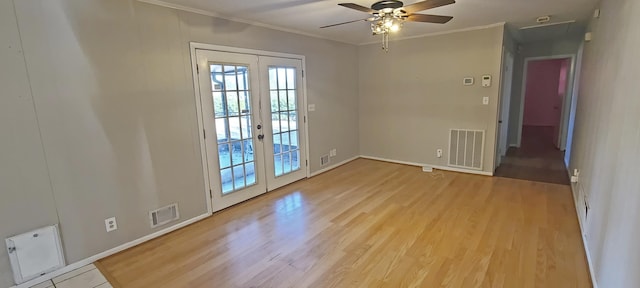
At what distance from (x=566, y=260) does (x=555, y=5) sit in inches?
107

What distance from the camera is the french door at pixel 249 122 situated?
3520mm

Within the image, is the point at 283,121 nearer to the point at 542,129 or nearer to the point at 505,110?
the point at 505,110

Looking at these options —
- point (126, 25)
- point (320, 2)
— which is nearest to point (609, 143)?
point (320, 2)

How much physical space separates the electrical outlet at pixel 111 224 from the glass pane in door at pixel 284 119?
6.81ft

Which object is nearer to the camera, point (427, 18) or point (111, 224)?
point (111, 224)

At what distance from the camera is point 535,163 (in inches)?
214

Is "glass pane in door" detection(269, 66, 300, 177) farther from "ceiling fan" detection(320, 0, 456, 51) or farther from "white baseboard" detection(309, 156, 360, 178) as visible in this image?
"ceiling fan" detection(320, 0, 456, 51)

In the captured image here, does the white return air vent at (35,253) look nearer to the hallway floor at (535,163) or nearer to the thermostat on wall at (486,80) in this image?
the thermostat on wall at (486,80)

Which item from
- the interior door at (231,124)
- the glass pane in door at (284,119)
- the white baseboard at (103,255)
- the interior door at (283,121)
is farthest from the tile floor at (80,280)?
the glass pane in door at (284,119)

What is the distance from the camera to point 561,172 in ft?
15.9

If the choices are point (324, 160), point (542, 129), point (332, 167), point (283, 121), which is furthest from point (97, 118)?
point (542, 129)

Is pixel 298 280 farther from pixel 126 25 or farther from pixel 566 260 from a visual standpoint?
pixel 126 25

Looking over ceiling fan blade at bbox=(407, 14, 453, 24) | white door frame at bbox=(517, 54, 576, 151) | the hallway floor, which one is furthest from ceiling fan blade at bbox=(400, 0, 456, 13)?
white door frame at bbox=(517, 54, 576, 151)

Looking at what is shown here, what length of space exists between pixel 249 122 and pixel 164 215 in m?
1.47
